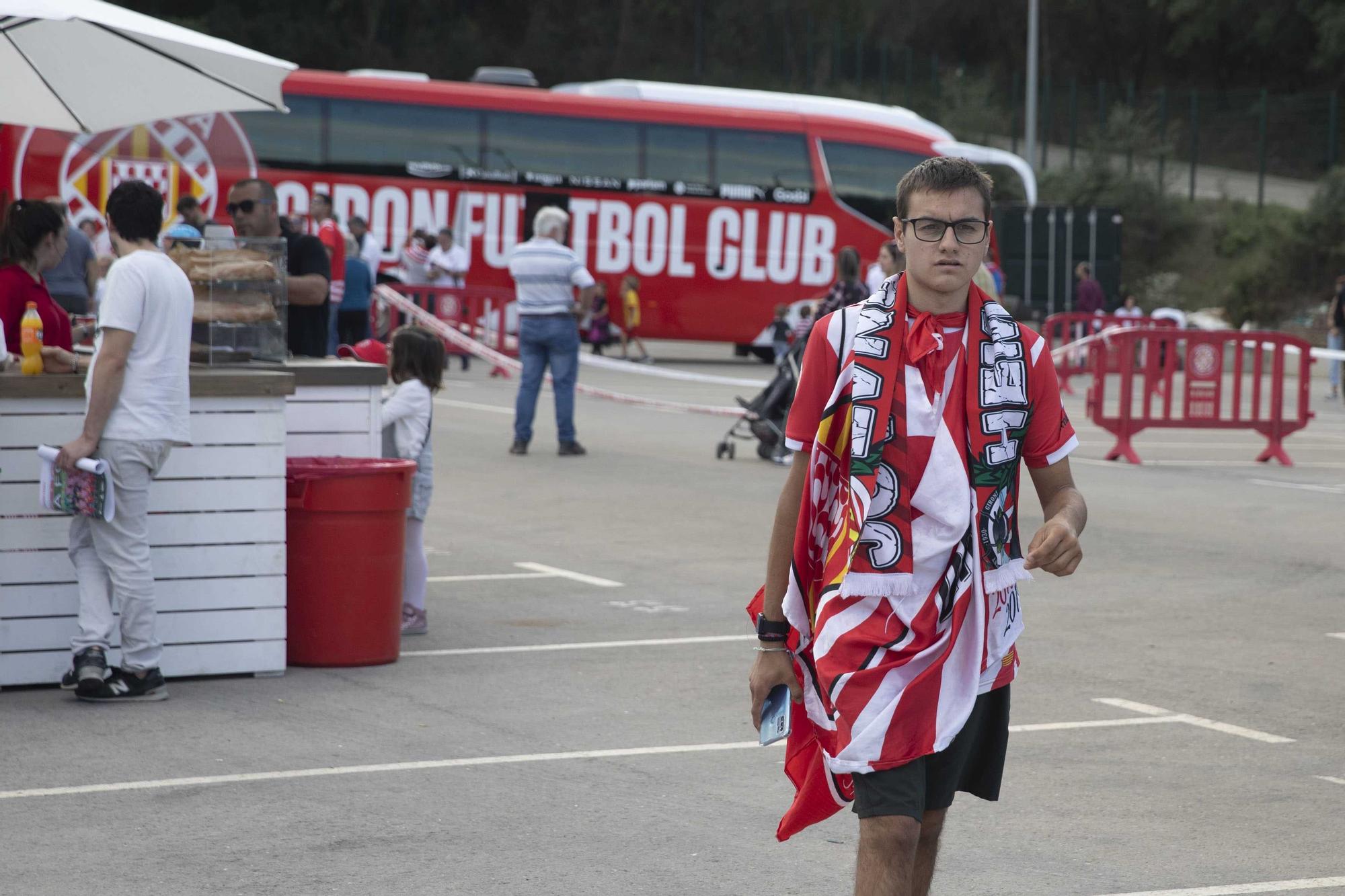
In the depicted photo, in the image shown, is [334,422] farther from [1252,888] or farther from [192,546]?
[1252,888]

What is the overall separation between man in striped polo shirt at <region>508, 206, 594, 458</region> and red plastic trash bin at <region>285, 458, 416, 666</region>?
25.0 ft

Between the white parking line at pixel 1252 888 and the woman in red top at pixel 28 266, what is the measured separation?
503cm

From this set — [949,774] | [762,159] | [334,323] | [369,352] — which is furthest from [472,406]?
[949,774]

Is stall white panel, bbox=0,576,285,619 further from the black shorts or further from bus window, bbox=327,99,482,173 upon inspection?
bus window, bbox=327,99,482,173

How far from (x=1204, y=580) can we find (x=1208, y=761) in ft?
13.3

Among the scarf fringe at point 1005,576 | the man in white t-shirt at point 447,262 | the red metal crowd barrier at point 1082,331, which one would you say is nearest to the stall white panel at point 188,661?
the scarf fringe at point 1005,576

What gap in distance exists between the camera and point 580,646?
26.7 feet

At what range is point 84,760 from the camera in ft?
19.9

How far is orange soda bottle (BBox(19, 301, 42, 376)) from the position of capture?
7.14 metres

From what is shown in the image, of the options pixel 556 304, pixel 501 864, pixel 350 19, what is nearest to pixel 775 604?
pixel 501 864

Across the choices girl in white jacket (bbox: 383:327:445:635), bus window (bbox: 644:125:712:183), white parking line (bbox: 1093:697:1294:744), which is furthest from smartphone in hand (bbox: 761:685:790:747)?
bus window (bbox: 644:125:712:183)

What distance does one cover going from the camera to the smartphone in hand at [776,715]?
12.1 ft

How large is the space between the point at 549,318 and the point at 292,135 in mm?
13111

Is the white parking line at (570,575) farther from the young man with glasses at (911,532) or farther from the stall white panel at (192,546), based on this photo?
the young man with glasses at (911,532)
